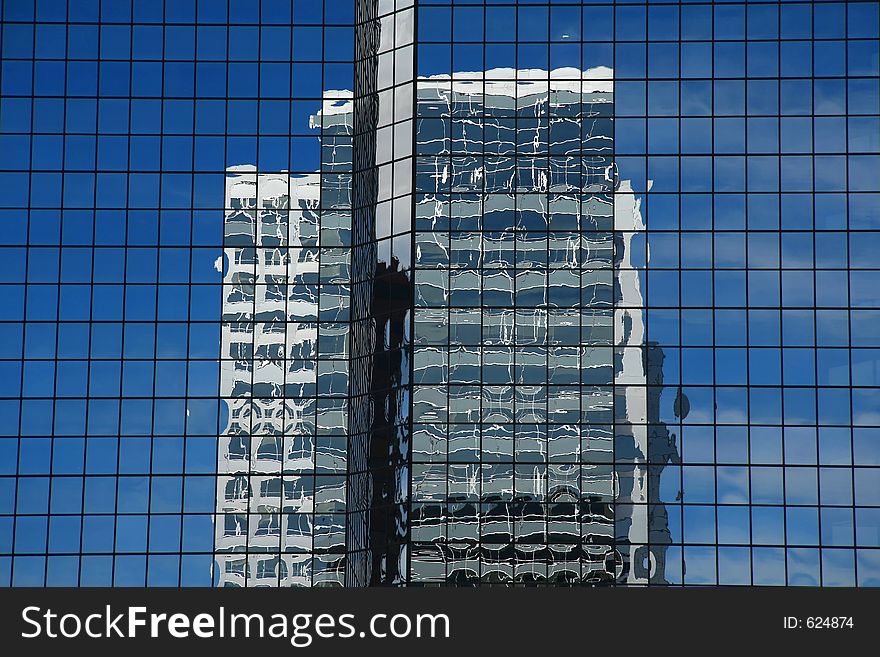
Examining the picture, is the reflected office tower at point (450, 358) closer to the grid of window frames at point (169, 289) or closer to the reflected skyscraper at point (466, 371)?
the reflected skyscraper at point (466, 371)

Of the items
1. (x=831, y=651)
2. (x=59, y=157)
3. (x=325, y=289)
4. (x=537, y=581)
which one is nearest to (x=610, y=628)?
(x=831, y=651)

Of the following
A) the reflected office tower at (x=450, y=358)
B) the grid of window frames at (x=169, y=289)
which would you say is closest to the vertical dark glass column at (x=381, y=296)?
the reflected office tower at (x=450, y=358)

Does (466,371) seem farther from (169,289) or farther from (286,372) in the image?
(169,289)

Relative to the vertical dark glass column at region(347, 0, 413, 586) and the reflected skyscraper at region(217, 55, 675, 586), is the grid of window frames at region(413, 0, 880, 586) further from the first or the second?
the vertical dark glass column at region(347, 0, 413, 586)

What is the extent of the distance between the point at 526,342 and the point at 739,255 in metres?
12.8

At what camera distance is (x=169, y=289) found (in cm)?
7762

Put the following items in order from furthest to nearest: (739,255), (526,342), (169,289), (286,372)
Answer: (169,289)
(286,372)
(739,255)
(526,342)

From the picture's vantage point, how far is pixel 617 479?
74.1m

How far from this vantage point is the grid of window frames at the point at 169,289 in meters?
75.5

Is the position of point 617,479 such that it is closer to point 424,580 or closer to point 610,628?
point 424,580

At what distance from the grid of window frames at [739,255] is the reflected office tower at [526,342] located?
35 centimetres

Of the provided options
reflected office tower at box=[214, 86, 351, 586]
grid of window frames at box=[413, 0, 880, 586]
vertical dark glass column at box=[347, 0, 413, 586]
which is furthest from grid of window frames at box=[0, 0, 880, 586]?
vertical dark glass column at box=[347, 0, 413, 586]

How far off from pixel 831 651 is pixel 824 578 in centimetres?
4734

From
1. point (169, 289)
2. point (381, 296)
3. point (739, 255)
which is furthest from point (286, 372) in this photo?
point (739, 255)
